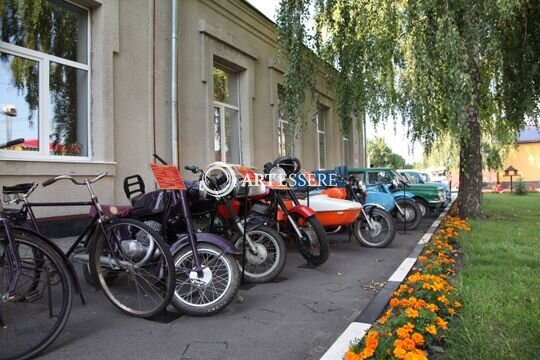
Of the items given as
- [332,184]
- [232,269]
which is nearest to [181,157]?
[332,184]

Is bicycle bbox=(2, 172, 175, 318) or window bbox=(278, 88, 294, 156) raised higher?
window bbox=(278, 88, 294, 156)

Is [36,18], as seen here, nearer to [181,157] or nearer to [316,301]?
[181,157]

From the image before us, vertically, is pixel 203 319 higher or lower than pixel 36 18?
lower

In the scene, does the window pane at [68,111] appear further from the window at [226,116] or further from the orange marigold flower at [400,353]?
the orange marigold flower at [400,353]

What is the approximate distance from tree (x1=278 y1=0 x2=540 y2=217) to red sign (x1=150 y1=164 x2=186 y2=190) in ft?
15.9

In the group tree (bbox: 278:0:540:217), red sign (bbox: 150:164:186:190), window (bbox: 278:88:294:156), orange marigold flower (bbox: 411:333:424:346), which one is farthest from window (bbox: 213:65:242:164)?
orange marigold flower (bbox: 411:333:424:346)

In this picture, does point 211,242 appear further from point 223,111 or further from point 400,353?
point 223,111

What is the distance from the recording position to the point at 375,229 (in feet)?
23.7

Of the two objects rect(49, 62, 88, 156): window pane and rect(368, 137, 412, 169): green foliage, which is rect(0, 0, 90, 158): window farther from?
rect(368, 137, 412, 169): green foliage

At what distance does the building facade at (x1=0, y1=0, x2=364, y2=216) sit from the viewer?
5613mm

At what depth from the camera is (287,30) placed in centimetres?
813

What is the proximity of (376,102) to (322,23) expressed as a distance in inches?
79.4

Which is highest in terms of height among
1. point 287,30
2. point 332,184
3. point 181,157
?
point 287,30

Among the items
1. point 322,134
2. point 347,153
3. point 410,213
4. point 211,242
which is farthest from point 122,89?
point 347,153
